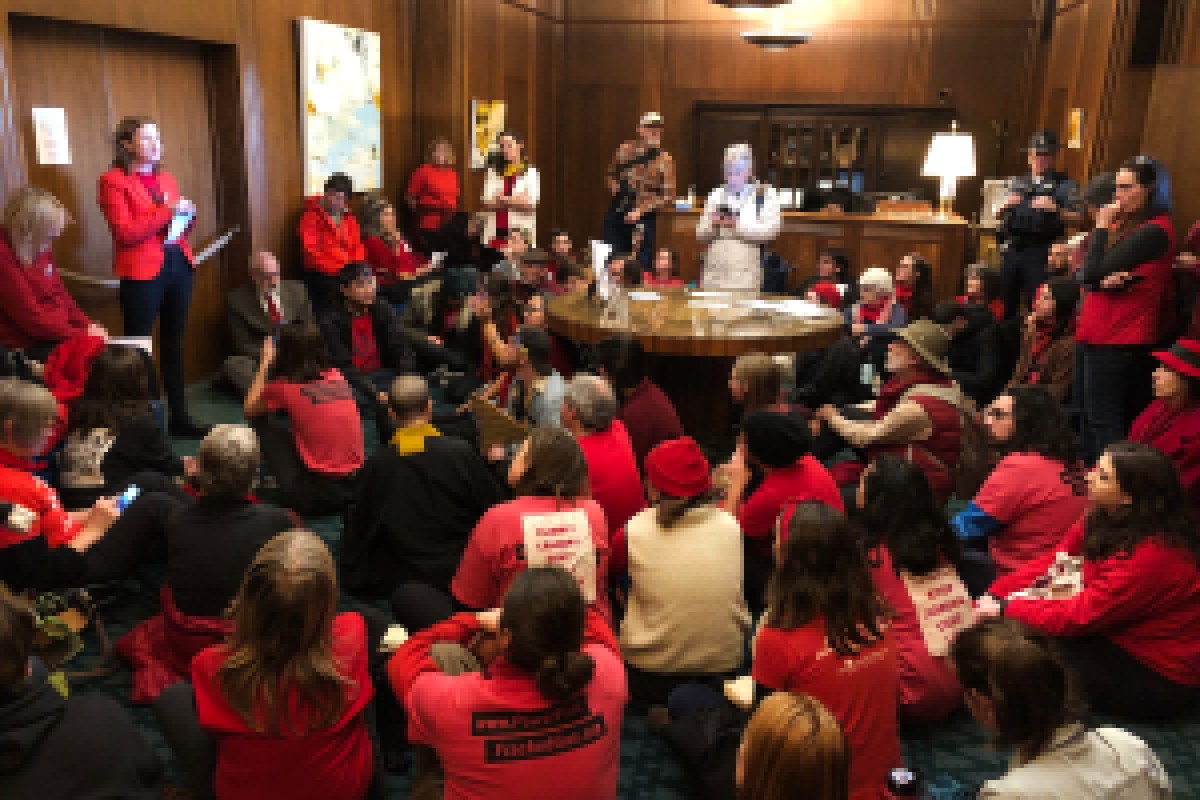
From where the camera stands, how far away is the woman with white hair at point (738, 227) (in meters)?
6.03

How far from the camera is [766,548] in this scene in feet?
9.69

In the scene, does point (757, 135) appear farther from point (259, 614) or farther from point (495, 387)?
point (259, 614)

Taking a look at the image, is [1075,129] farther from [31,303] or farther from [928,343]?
[31,303]

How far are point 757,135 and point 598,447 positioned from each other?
6.71 metres

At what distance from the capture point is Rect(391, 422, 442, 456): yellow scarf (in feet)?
9.93

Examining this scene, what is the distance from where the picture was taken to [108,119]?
4961mm

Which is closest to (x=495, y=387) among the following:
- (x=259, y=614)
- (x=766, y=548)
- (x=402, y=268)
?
(x=766, y=548)

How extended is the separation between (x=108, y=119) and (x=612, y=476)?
12.2ft

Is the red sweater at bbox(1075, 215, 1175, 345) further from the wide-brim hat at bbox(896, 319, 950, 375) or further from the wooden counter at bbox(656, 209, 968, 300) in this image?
the wooden counter at bbox(656, 209, 968, 300)

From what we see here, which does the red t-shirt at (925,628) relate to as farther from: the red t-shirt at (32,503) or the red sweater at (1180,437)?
the red t-shirt at (32,503)

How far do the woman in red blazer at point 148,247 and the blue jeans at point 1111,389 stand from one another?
166 inches

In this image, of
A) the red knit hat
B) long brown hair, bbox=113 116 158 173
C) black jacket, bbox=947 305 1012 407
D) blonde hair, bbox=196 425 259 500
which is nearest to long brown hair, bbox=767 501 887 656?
the red knit hat

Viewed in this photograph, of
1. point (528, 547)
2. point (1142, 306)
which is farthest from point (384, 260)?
point (1142, 306)

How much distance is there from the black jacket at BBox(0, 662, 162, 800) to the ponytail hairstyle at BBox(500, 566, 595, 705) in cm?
70
